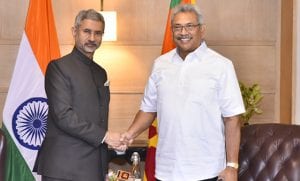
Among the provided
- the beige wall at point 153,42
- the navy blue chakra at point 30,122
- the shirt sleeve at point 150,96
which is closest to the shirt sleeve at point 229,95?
the shirt sleeve at point 150,96

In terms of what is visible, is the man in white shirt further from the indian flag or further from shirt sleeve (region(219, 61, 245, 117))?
the indian flag

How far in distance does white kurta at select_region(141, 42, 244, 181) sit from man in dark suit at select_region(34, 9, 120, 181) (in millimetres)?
396

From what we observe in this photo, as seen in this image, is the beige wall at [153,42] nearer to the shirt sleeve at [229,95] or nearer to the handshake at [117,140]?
the handshake at [117,140]

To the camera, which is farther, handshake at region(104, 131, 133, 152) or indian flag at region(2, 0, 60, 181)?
indian flag at region(2, 0, 60, 181)

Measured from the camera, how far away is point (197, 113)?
2.23m

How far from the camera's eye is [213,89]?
2252 millimetres

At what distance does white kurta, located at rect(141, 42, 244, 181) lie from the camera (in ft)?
7.33

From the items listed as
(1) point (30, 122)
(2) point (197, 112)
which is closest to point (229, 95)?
(2) point (197, 112)

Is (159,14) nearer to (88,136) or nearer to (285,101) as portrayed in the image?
(285,101)

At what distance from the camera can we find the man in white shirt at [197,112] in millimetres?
2234

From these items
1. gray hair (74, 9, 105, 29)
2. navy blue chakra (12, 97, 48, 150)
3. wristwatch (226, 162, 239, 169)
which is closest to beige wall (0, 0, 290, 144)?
navy blue chakra (12, 97, 48, 150)

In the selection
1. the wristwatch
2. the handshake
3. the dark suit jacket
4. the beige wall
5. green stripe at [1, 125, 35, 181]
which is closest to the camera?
the wristwatch

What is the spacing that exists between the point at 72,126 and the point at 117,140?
0.34m

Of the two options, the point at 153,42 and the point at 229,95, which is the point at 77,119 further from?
the point at 153,42
